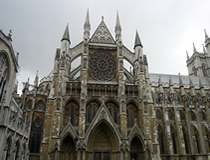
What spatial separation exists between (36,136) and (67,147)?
9669 millimetres

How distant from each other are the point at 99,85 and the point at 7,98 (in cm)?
1345

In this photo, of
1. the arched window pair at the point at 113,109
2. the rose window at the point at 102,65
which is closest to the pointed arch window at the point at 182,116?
the arched window pair at the point at 113,109

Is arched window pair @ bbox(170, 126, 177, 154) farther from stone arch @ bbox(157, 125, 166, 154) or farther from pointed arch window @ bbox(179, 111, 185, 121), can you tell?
pointed arch window @ bbox(179, 111, 185, 121)

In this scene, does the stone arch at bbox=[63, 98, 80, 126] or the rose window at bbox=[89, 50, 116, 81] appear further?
the rose window at bbox=[89, 50, 116, 81]

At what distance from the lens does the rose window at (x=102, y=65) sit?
27297mm

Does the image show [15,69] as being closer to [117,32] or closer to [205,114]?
[117,32]

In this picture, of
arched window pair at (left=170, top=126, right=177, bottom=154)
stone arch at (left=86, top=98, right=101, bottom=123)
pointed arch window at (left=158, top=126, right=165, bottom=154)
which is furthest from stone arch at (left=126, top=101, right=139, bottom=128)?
arched window pair at (left=170, top=126, right=177, bottom=154)

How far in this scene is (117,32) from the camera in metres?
30.0

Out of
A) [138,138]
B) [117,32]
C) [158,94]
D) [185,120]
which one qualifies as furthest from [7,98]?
[185,120]

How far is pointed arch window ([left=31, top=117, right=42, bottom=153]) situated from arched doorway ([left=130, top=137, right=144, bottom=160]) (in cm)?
1560

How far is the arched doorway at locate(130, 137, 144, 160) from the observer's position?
2345 cm

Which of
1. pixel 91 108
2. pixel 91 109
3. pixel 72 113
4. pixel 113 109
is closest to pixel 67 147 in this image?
pixel 72 113

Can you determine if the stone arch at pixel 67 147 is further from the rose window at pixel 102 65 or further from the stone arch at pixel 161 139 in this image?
the stone arch at pixel 161 139

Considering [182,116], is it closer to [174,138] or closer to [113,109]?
[174,138]
